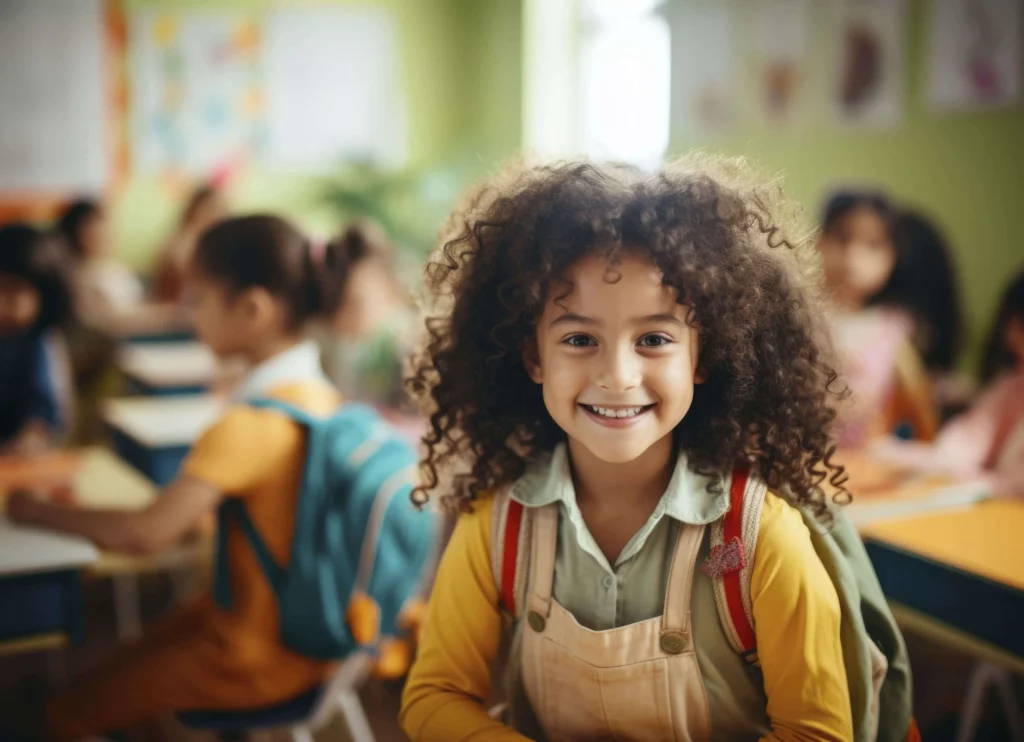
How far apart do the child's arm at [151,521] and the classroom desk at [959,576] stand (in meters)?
1.08

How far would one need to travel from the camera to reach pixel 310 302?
179cm

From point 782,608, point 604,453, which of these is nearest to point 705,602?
point 782,608

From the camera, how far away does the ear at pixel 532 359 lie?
107cm

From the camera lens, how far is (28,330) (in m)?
2.87

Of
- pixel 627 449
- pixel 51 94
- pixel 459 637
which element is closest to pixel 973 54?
pixel 627 449

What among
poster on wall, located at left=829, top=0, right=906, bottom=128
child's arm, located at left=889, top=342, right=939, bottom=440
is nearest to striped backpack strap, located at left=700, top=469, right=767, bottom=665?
child's arm, located at left=889, top=342, right=939, bottom=440

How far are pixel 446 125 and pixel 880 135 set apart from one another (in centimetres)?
391

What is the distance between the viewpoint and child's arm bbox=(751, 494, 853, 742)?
3.09ft

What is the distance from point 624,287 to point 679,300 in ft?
0.19

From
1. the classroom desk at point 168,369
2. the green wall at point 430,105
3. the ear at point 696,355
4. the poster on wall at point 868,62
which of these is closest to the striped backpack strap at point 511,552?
the ear at point 696,355

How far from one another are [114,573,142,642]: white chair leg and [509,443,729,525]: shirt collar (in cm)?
226

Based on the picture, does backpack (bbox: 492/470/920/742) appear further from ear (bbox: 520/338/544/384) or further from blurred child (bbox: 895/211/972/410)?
blurred child (bbox: 895/211/972/410)

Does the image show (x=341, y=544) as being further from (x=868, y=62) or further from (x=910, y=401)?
(x=868, y=62)

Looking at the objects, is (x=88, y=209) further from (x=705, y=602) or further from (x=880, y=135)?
(x=705, y=602)
